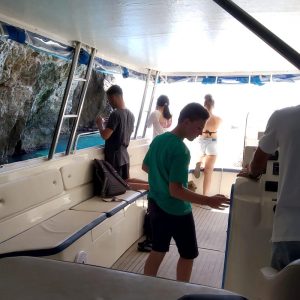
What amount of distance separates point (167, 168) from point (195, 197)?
274 millimetres

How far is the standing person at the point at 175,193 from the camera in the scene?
6.55 ft

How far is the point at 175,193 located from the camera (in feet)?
6.55

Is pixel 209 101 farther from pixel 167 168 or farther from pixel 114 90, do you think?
pixel 167 168

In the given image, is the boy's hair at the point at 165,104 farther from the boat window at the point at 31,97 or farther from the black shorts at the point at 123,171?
the boat window at the point at 31,97

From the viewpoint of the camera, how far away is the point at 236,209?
1.93 meters

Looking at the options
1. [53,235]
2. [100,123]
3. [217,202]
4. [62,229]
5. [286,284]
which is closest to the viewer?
[286,284]

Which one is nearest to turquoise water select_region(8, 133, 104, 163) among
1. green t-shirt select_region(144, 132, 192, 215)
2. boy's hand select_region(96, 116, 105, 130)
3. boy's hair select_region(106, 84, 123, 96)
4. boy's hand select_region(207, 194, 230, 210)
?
boy's hand select_region(96, 116, 105, 130)

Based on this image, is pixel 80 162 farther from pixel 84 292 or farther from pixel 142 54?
pixel 84 292

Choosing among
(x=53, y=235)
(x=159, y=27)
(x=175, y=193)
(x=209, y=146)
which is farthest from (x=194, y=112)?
(x=209, y=146)

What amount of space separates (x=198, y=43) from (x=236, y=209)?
2149 mm

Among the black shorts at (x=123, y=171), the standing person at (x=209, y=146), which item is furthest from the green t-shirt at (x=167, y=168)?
the standing person at (x=209, y=146)

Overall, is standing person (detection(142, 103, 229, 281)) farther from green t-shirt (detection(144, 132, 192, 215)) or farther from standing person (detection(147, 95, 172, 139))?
standing person (detection(147, 95, 172, 139))

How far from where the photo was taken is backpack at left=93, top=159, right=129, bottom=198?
3.76 metres

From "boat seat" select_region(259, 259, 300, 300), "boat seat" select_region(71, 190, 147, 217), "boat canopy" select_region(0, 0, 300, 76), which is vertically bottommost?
"boat seat" select_region(71, 190, 147, 217)
